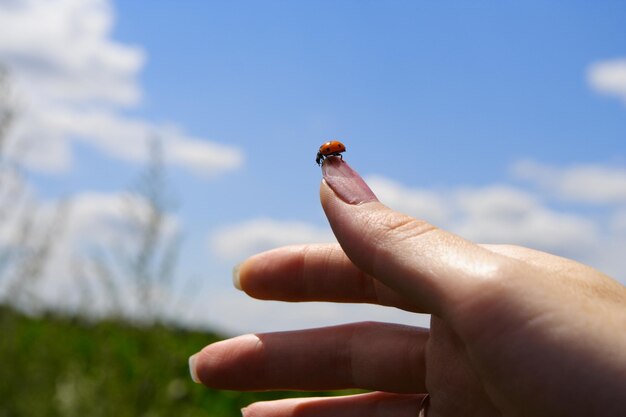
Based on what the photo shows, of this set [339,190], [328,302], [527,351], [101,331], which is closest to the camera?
[527,351]

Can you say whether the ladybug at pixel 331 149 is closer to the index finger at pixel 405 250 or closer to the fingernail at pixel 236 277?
the index finger at pixel 405 250

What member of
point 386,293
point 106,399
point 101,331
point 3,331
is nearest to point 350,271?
point 386,293

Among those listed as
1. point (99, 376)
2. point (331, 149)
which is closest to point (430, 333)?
point (331, 149)

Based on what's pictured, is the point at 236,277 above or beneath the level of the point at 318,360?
above

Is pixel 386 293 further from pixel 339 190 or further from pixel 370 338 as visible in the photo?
pixel 339 190

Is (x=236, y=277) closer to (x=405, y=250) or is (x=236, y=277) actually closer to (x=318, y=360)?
(x=318, y=360)

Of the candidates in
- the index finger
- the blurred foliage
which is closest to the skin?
the index finger

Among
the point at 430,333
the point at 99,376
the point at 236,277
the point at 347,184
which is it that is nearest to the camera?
the point at 347,184

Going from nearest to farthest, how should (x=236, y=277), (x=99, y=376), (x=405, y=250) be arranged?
(x=405, y=250) < (x=236, y=277) < (x=99, y=376)
